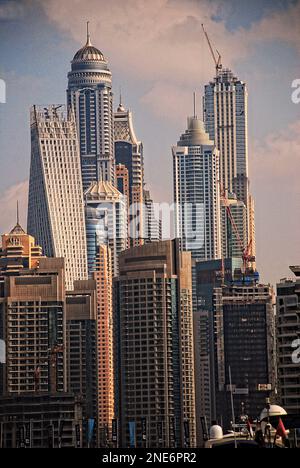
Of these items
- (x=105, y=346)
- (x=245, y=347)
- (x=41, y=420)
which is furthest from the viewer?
(x=245, y=347)

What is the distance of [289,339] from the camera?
22.3 metres

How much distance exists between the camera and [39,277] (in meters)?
34.0

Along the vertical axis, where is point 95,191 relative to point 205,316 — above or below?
above

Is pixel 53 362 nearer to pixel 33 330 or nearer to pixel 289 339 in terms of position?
pixel 33 330

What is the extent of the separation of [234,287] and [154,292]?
3698 millimetres

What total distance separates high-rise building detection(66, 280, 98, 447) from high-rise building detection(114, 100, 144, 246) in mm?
4751

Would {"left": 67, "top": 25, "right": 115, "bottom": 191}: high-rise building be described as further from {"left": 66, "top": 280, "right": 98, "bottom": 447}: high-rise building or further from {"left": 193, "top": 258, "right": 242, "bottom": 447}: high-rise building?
{"left": 66, "top": 280, "right": 98, "bottom": 447}: high-rise building

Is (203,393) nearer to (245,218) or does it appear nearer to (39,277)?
(39,277)

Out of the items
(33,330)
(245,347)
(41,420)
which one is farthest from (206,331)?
(41,420)

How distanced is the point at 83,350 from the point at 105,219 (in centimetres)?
1126

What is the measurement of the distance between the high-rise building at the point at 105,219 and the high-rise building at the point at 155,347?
5.06 metres

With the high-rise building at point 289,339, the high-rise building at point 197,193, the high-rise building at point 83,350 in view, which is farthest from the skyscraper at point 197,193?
the high-rise building at point 289,339

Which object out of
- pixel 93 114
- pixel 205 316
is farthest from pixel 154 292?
pixel 93 114

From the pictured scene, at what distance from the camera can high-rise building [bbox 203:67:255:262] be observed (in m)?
41.5
